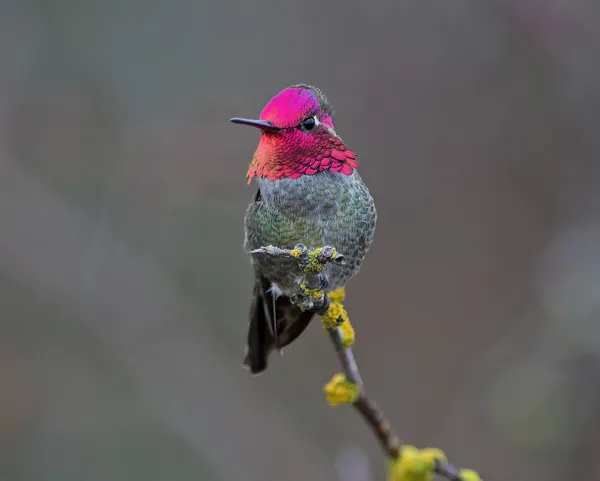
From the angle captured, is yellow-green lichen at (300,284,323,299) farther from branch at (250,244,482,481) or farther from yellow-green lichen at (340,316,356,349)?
yellow-green lichen at (340,316,356,349)

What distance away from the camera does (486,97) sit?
528cm

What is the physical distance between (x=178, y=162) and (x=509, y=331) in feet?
8.69

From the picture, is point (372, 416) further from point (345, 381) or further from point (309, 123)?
point (309, 123)

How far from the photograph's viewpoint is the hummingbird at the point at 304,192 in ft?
5.86

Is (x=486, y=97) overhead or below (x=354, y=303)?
overhead

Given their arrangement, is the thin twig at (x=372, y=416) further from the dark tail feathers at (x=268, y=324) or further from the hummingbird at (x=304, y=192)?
the dark tail feathers at (x=268, y=324)

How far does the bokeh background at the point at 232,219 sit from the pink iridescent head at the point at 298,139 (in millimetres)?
2508

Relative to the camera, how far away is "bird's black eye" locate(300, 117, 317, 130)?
5.89 ft

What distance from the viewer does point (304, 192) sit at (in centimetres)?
190

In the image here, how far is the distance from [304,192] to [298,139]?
16cm

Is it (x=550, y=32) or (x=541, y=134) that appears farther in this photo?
(x=541, y=134)

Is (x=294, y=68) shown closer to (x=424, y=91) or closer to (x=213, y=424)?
(x=424, y=91)

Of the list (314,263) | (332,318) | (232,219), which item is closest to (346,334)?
(332,318)

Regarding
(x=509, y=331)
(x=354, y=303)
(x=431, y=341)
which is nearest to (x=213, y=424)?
(x=354, y=303)
